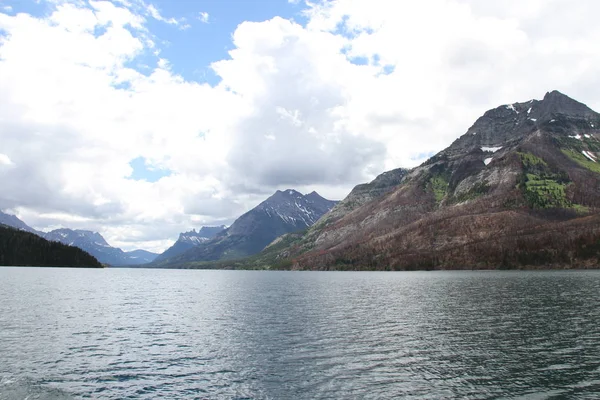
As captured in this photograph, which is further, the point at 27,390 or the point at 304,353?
the point at 304,353

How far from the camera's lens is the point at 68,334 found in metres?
60.8

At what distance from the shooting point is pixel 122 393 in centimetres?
3591

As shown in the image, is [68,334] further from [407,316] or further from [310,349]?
[407,316]

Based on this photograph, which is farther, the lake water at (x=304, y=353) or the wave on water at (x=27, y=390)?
the lake water at (x=304, y=353)

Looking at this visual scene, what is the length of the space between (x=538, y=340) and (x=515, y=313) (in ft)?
84.6

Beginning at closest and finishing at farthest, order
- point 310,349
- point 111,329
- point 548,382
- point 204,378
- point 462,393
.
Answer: point 462,393 < point 548,382 < point 204,378 < point 310,349 < point 111,329

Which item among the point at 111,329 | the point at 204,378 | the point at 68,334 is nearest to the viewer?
the point at 204,378

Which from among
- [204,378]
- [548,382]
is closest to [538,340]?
[548,382]

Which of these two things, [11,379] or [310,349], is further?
[310,349]

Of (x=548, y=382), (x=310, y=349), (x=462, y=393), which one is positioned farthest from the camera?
(x=310, y=349)

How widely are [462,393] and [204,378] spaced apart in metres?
23.9

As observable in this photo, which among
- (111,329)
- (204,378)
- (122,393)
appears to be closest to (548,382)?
(204,378)

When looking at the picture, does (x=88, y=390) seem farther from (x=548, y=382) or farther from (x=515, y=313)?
(x=515, y=313)

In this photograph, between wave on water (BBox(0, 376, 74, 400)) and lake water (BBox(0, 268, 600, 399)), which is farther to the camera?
lake water (BBox(0, 268, 600, 399))
